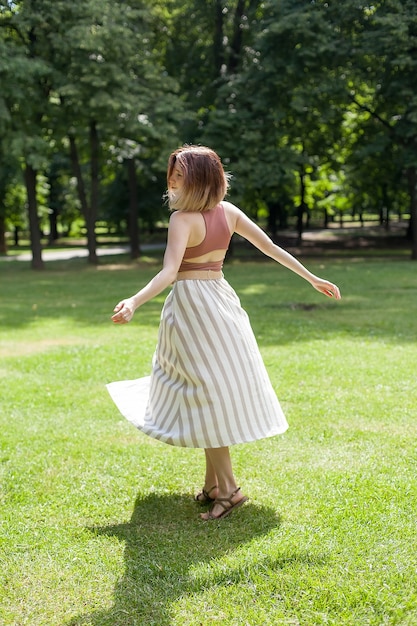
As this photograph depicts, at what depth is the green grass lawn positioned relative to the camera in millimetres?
3207

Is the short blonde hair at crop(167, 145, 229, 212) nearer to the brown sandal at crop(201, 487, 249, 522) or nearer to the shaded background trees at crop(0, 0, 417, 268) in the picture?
the brown sandal at crop(201, 487, 249, 522)

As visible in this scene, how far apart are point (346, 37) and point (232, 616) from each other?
22.3 metres

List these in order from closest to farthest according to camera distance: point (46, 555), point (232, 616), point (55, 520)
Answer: point (232, 616) < point (46, 555) < point (55, 520)

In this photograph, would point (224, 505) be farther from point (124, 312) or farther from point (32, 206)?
point (32, 206)

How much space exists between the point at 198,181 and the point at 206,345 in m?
0.94

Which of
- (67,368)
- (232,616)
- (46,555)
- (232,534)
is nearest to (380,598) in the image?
(232,616)

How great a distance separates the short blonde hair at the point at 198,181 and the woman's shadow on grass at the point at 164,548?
1.86 m

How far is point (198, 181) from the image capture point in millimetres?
3889

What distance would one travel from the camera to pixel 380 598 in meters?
3.16

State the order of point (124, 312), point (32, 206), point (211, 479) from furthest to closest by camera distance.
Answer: point (32, 206) → point (211, 479) → point (124, 312)

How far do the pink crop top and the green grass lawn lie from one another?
1533mm

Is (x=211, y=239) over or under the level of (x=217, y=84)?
under

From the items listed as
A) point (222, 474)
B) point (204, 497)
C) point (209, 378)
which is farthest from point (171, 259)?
point (204, 497)

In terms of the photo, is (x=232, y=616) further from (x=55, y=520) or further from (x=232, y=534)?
(x=55, y=520)
